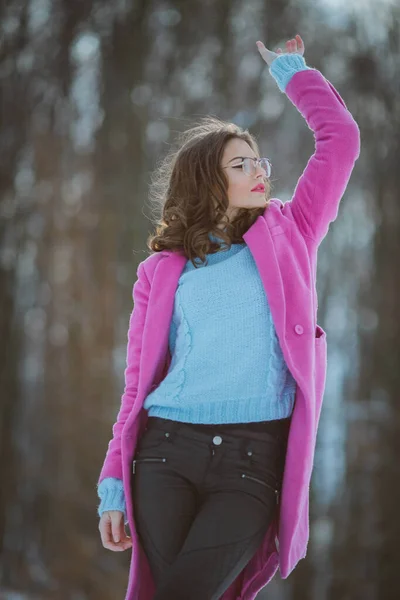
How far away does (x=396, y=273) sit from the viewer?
2.80 m

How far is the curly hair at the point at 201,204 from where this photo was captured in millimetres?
1155

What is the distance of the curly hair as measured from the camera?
116 centimetres

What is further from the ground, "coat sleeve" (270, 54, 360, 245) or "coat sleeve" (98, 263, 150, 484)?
"coat sleeve" (270, 54, 360, 245)

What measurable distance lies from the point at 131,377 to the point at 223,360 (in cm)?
18

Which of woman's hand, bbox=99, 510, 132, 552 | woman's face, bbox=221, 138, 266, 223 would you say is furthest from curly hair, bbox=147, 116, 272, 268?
woman's hand, bbox=99, 510, 132, 552

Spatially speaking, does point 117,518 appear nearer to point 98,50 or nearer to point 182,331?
point 182,331

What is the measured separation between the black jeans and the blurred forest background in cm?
178

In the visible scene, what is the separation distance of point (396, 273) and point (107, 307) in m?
1.10

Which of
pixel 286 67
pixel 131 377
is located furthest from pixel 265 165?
pixel 131 377

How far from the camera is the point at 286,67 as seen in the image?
1.20m

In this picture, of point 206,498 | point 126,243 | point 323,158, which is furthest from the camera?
point 126,243

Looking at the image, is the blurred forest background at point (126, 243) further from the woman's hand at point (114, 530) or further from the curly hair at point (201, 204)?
the woman's hand at point (114, 530)

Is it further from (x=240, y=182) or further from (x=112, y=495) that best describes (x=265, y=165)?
(x=112, y=495)

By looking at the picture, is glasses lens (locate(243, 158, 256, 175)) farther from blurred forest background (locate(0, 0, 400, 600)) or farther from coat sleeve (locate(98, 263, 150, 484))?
blurred forest background (locate(0, 0, 400, 600))
